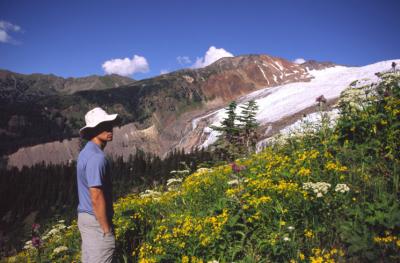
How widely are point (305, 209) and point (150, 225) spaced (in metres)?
2.95

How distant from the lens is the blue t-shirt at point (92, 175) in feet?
15.0

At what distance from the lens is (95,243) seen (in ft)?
15.3

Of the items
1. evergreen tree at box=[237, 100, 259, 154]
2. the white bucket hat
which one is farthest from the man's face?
evergreen tree at box=[237, 100, 259, 154]

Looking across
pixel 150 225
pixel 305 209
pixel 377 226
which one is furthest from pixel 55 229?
pixel 377 226

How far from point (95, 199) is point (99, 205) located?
3.9 inches

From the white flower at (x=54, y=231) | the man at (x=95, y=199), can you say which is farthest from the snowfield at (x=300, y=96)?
the man at (x=95, y=199)

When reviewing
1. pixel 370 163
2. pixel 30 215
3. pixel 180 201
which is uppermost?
pixel 370 163

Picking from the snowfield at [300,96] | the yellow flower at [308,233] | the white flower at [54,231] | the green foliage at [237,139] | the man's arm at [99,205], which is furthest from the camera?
the snowfield at [300,96]

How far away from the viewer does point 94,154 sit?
4727 millimetres

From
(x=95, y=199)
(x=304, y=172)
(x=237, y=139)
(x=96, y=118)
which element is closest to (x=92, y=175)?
(x=95, y=199)

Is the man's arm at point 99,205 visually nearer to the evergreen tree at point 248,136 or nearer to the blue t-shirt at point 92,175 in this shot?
the blue t-shirt at point 92,175

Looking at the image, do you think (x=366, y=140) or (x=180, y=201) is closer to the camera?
(x=366, y=140)

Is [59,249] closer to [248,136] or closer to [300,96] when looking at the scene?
[248,136]

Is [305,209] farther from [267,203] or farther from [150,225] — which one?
[150,225]
